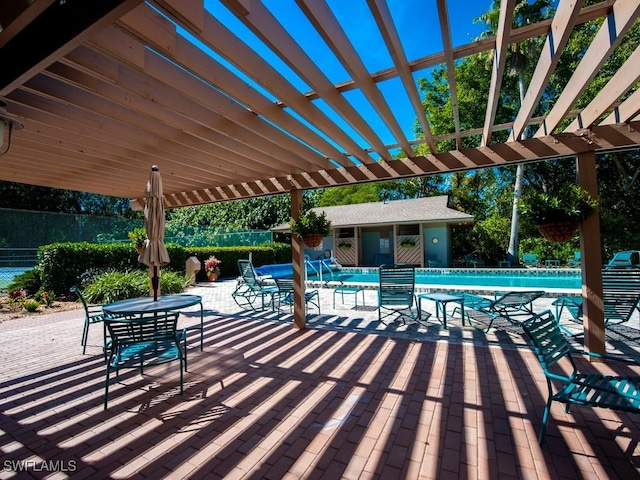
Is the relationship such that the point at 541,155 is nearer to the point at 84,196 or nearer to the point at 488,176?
the point at 488,176

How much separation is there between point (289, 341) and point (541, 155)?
429cm

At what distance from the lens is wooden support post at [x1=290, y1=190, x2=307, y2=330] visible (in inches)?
213

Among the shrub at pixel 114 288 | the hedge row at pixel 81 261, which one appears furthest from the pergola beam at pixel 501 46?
the hedge row at pixel 81 261

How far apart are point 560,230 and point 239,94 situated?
3712mm

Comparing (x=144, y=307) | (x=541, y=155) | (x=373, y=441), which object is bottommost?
(x=373, y=441)

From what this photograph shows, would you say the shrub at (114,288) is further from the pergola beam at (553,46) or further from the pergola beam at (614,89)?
the pergola beam at (614,89)

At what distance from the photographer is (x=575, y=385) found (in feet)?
7.98

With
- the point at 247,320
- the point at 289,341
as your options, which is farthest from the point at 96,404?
the point at 247,320

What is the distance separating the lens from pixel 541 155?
384 centimetres

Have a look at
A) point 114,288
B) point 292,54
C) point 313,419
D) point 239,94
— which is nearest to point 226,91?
point 239,94

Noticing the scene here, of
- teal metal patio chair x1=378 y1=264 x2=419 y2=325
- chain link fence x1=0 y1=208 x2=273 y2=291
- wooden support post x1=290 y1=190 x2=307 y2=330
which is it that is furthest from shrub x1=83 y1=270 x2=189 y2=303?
teal metal patio chair x1=378 y1=264 x2=419 y2=325

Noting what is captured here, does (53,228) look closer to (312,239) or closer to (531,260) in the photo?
(312,239)

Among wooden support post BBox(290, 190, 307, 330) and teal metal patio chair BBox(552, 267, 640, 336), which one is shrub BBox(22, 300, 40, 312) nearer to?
wooden support post BBox(290, 190, 307, 330)

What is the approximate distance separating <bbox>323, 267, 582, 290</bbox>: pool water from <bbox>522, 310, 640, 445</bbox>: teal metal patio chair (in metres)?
7.22
